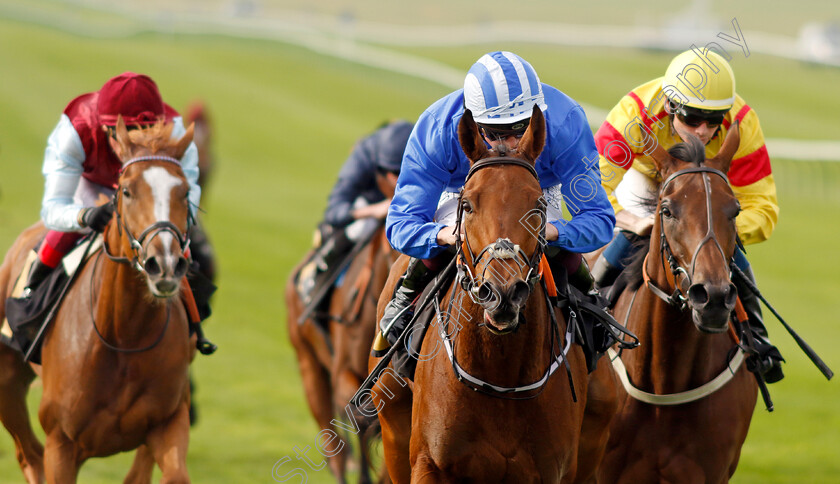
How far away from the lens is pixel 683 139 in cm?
499

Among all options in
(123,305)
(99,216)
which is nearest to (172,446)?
(123,305)

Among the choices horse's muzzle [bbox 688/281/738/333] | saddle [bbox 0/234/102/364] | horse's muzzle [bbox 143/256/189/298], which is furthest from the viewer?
saddle [bbox 0/234/102/364]

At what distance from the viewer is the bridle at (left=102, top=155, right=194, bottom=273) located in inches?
192

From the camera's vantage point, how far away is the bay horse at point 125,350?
509 centimetres

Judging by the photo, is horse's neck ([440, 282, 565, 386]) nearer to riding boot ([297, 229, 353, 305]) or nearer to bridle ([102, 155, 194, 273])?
bridle ([102, 155, 194, 273])

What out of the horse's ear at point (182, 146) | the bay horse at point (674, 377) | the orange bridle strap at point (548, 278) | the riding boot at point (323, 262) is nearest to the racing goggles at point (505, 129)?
the orange bridle strap at point (548, 278)

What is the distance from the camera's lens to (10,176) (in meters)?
20.1

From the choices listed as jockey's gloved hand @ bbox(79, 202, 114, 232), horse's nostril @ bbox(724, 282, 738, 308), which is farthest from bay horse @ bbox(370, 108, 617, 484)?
jockey's gloved hand @ bbox(79, 202, 114, 232)

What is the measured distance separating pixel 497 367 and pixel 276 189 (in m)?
17.2

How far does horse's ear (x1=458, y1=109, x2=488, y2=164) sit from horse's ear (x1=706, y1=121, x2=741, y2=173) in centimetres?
129

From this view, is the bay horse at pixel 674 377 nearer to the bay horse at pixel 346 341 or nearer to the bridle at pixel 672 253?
the bridle at pixel 672 253

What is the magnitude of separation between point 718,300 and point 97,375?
9.65 feet

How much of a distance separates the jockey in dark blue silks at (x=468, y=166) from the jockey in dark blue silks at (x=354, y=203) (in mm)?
3053

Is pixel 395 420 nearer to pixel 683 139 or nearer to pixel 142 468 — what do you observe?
pixel 683 139
